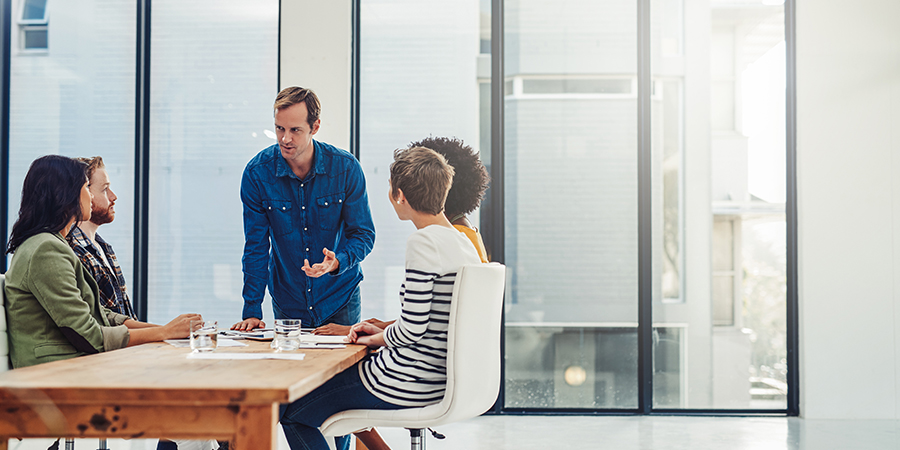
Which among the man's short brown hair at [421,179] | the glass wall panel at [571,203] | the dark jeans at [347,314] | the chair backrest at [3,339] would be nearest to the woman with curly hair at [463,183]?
the dark jeans at [347,314]

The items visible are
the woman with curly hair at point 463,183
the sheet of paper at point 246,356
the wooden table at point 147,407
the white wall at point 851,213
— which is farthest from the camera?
the white wall at point 851,213

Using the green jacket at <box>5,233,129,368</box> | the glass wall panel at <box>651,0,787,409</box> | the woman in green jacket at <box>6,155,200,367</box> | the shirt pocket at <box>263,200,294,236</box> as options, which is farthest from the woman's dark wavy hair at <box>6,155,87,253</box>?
the glass wall panel at <box>651,0,787,409</box>

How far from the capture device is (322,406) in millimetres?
1744

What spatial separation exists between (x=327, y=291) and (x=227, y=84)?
6.47ft

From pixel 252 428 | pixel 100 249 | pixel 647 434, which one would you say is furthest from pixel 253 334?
pixel 647 434

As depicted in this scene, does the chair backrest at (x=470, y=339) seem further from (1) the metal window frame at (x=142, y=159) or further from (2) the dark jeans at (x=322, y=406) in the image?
(1) the metal window frame at (x=142, y=159)

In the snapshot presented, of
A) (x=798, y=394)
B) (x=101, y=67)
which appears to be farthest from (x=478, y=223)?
(x=101, y=67)

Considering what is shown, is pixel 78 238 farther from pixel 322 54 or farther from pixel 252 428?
pixel 322 54

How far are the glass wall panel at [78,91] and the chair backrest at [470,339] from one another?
299 centimetres

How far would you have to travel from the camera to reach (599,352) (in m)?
3.80

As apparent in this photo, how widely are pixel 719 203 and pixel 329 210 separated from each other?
7.96ft

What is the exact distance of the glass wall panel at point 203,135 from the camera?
153 inches

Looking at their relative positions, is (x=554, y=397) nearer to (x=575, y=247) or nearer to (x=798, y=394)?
(x=575, y=247)

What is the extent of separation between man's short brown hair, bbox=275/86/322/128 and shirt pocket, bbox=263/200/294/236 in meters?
0.33
